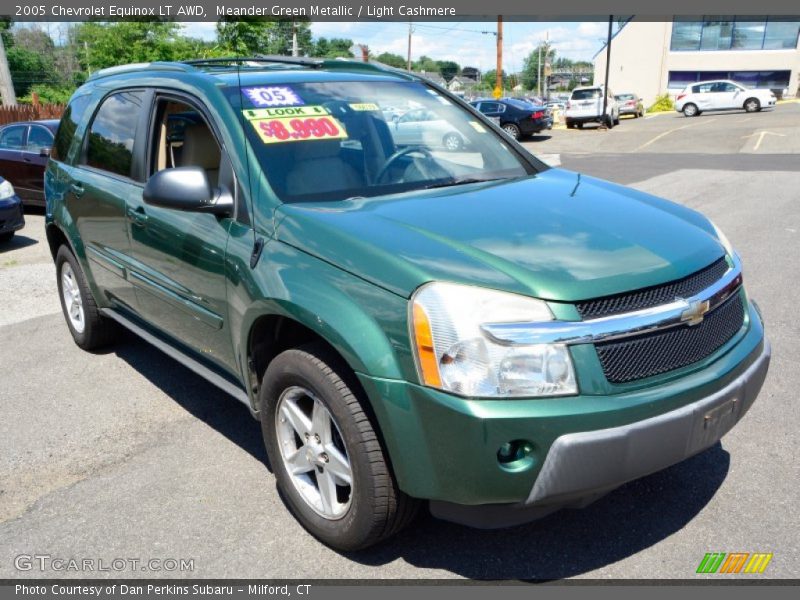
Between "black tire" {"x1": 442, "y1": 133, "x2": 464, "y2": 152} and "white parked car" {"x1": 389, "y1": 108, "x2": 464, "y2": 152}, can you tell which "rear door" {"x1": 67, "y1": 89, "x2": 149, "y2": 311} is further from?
"black tire" {"x1": 442, "y1": 133, "x2": 464, "y2": 152}

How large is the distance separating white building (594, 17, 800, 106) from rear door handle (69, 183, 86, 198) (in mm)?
53837

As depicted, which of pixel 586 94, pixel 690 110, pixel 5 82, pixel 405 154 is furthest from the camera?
pixel 690 110

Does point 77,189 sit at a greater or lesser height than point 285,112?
lesser

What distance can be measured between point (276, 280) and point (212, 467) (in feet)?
4.20

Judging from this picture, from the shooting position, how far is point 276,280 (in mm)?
2848

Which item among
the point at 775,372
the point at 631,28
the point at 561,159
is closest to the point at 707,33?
the point at 631,28

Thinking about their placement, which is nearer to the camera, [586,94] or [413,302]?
[413,302]

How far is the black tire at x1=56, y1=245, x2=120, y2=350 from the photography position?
16.4 feet

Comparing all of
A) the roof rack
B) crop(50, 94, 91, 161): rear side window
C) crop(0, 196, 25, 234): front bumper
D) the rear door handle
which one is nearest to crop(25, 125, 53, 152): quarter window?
crop(0, 196, 25, 234): front bumper

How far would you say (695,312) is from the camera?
258cm

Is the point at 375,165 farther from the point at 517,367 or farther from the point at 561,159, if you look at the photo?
the point at 561,159

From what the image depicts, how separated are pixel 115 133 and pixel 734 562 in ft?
13.0

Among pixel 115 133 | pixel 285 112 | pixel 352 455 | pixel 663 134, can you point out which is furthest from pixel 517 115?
pixel 352 455

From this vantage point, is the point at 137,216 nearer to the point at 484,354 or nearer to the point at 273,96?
the point at 273,96
